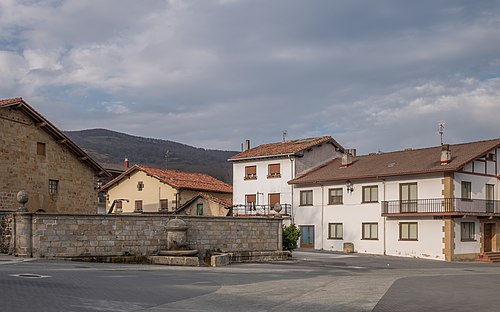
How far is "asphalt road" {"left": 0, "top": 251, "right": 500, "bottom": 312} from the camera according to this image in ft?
43.1

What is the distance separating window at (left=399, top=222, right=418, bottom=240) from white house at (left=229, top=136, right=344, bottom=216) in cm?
1090

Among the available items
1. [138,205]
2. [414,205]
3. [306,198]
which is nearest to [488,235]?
[414,205]

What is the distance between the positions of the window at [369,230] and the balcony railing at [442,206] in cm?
163

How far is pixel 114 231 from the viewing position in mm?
26781

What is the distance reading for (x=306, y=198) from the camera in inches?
1892

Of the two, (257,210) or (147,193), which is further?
(147,193)

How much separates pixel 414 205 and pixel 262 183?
1576 centimetres

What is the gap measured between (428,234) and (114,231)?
2122 cm

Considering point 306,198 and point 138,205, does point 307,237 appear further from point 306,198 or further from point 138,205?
point 138,205

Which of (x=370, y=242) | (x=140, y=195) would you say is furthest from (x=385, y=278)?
(x=140, y=195)

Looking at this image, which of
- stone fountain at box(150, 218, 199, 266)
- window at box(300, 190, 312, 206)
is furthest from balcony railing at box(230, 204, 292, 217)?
stone fountain at box(150, 218, 199, 266)

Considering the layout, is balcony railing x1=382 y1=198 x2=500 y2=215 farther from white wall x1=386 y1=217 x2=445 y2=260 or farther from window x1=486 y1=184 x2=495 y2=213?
white wall x1=386 y1=217 x2=445 y2=260

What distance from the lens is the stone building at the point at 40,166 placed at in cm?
3516

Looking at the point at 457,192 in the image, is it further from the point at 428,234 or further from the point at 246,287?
the point at 246,287
